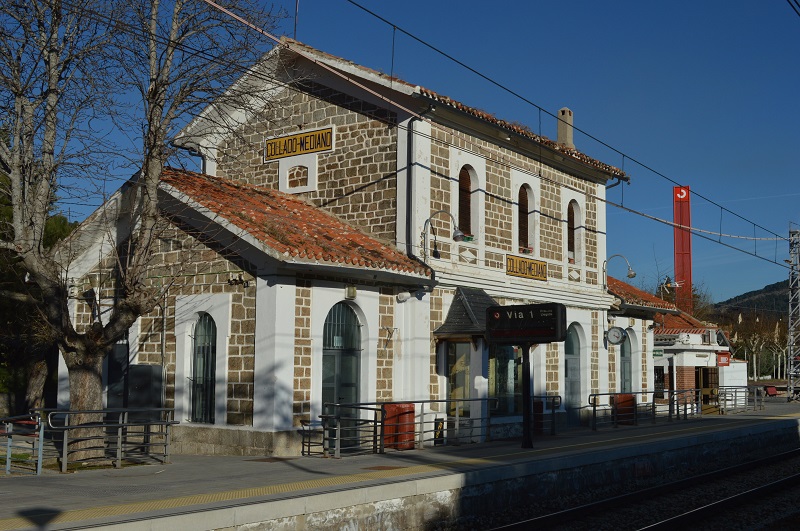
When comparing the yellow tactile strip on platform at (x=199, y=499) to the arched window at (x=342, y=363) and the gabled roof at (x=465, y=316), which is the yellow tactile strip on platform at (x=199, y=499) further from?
the gabled roof at (x=465, y=316)

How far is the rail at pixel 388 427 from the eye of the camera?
15250mm

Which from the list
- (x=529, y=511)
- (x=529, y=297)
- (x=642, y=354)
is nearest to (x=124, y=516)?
(x=529, y=511)

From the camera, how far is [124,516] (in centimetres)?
849

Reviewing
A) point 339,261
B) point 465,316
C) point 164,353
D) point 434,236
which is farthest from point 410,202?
point 164,353

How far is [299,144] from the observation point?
20.4m

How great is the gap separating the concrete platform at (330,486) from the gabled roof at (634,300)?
24.9 feet

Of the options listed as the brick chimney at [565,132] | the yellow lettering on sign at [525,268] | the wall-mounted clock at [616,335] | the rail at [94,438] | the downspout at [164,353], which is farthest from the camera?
the brick chimney at [565,132]

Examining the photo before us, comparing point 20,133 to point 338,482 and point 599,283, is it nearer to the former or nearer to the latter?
point 338,482

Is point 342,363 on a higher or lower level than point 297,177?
lower

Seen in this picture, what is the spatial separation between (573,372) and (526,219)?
467 cm

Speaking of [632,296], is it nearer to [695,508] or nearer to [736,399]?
[736,399]

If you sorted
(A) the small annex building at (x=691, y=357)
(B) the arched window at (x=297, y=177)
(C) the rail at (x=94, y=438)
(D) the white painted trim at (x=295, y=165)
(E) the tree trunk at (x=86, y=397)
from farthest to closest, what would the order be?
1. (A) the small annex building at (x=691, y=357)
2. (B) the arched window at (x=297, y=177)
3. (D) the white painted trim at (x=295, y=165)
4. (E) the tree trunk at (x=86, y=397)
5. (C) the rail at (x=94, y=438)

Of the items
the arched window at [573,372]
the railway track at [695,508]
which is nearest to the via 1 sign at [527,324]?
the railway track at [695,508]

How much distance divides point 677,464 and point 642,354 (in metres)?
9.61
